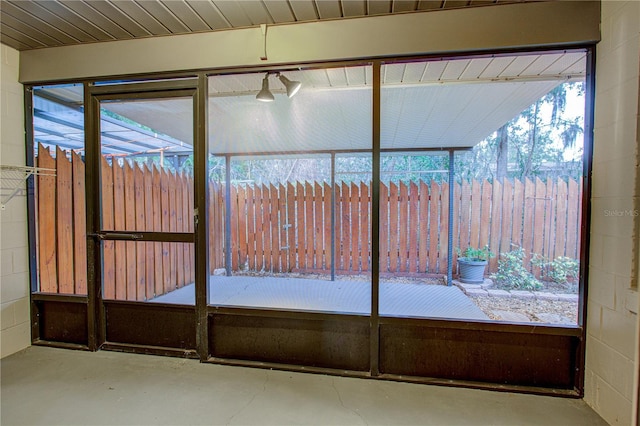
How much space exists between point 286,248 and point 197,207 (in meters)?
1.56

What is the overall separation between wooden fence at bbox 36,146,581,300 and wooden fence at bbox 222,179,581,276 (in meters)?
0.01

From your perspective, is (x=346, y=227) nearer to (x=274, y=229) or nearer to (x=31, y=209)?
(x=274, y=229)

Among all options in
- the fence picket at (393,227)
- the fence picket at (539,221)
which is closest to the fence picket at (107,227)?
the fence picket at (393,227)

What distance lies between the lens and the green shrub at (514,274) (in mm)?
2398

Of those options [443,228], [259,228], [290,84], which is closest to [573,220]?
[443,228]

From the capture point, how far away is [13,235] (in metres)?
2.13

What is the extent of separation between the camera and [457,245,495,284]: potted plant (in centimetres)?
286

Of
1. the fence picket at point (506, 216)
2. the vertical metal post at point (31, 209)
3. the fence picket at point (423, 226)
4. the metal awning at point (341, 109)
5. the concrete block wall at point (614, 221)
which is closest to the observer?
the concrete block wall at point (614, 221)

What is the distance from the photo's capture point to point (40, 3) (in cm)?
160

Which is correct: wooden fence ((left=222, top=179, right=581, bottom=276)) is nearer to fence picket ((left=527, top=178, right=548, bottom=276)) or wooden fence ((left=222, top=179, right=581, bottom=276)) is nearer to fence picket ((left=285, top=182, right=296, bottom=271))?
fence picket ((left=285, top=182, right=296, bottom=271))

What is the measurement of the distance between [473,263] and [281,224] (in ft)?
7.37

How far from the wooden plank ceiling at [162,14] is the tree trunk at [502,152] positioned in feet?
5.07

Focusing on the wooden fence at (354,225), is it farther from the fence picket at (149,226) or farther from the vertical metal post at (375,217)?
the vertical metal post at (375,217)

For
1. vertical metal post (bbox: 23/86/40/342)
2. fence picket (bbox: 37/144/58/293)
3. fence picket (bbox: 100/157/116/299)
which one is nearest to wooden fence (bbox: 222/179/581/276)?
fence picket (bbox: 100/157/116/299)
